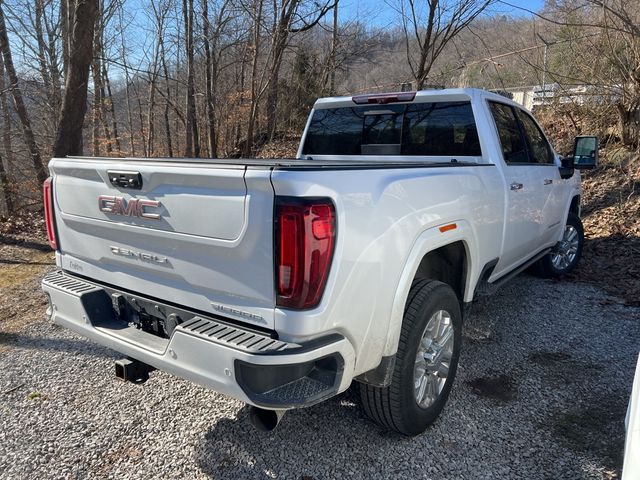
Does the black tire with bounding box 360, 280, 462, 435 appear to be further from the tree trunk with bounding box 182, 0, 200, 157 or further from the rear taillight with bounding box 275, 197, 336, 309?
the tree trunk with bounding box 182, 0, 200, 157

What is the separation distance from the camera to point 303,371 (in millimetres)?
2047

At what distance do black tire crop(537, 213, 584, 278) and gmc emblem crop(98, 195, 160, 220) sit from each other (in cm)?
482

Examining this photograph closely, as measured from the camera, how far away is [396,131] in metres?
4.16

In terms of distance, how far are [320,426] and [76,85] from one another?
883cm

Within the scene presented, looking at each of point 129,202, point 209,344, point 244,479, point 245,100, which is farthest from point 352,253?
point 245,100

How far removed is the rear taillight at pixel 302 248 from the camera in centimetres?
194

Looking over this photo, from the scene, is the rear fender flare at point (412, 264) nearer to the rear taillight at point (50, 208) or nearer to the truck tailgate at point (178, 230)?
the truck tailgate at point (178, 230)

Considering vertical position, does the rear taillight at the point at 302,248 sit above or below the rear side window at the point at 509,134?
below

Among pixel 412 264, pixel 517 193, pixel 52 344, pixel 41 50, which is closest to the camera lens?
pixel 412 264

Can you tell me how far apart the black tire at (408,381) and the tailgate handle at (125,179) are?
157 cm

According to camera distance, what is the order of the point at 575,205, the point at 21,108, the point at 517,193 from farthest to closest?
1. the point at 21,108
2. the point at 575,205
3. the point at 517,193

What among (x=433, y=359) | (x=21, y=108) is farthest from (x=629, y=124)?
(x=21, y=108)

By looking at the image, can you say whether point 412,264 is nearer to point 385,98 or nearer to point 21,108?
point 385,98

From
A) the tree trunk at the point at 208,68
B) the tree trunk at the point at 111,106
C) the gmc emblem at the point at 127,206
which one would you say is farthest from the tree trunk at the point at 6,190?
the gmc emblem at the point at 127,206
